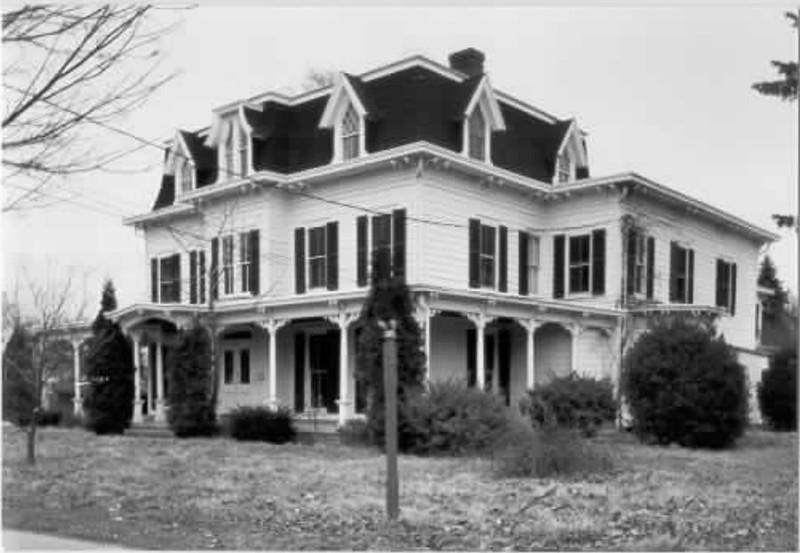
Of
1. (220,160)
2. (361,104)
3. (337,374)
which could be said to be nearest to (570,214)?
(361,104)

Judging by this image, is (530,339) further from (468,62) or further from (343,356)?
(468,62)

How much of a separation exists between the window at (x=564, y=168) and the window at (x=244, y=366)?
8746 millimetres

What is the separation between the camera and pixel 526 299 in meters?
16.1

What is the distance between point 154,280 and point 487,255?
9.31 metres

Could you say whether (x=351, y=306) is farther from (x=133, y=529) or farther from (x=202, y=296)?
(x=133, y=529)

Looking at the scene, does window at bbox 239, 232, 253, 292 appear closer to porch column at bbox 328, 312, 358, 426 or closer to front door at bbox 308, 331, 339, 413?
front door at bbox 308, 331, 339, 413

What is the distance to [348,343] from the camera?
1827cm

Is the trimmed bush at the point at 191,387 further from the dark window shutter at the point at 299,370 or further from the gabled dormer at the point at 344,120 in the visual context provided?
the gabled dormer at the point at 344,120

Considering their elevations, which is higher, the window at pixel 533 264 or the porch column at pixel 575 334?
the window at pixel 533 264

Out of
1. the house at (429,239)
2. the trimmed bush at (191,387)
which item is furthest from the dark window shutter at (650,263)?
the trimmed bush at (191,387)

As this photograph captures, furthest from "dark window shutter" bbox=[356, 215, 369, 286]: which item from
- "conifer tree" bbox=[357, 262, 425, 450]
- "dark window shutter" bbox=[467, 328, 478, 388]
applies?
"conifer tree" bbox=[357, 262, 425, 450]

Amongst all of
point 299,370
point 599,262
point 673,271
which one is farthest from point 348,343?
point 673,271

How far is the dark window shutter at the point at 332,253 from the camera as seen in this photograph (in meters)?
17.3

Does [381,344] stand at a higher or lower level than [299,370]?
higher
